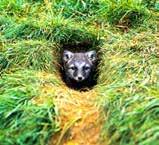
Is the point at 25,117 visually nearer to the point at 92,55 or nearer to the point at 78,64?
the point at 78,64

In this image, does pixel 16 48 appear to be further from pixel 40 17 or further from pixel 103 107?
pixel 103 107

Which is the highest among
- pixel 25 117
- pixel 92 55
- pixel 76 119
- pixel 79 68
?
pixel 92 55

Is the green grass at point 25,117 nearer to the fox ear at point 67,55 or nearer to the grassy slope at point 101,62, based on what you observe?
the grassy slope at point 101,62

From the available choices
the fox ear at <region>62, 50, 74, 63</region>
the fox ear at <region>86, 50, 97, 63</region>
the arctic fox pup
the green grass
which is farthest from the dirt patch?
the fox ear at <region>62, 50, 74, 63</region>

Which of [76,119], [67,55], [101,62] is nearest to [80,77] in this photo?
[101,62]

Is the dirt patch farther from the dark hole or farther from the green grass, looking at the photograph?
the dark hole
